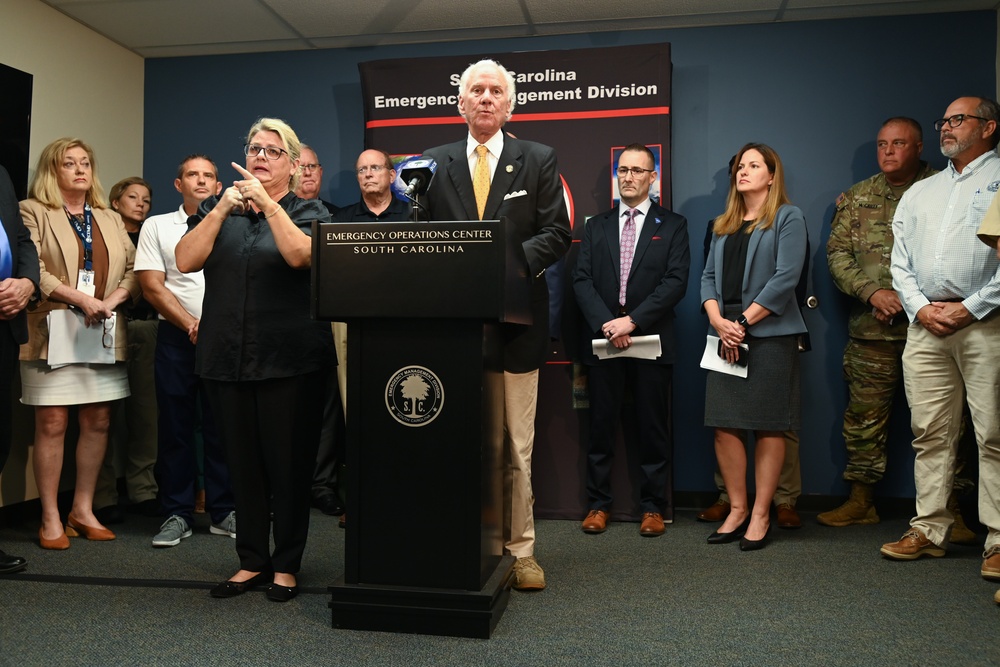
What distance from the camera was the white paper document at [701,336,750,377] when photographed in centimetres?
370

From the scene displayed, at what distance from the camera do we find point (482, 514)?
2.41 meters

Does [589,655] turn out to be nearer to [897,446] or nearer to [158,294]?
[158,294]

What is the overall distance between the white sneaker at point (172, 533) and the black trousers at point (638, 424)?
1962mm

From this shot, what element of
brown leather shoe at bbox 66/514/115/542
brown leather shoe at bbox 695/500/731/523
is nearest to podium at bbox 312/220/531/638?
brown leather shoe at bbox 66/514/115/542

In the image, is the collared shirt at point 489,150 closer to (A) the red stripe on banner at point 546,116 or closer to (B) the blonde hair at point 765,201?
(B) the blonde hair at point 765,201

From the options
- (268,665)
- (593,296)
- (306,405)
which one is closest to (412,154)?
(593,296)

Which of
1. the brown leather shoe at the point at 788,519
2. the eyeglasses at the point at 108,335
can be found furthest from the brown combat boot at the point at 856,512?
the eyeglasses at the point at 108,335

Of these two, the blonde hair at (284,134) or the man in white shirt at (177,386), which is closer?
the blonde hair at (284,134)

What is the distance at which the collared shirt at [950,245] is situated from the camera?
10.5 ft

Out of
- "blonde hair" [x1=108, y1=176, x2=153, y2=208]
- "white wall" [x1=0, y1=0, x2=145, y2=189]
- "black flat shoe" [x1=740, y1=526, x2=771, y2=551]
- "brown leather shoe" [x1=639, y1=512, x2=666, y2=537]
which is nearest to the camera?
"black flat shoe" [x1=740, y1=526, x2=771, y2=551]

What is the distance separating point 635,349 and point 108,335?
99.0 inches

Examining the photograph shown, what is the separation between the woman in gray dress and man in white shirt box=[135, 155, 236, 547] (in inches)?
91.5

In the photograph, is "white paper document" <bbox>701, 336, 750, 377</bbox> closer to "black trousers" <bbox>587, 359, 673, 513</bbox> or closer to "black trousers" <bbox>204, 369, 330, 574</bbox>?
"black trousers" <bbox>587, 359, 673, 513</bbox>

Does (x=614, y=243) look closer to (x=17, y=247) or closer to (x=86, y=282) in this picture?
(x=86, y=282)
